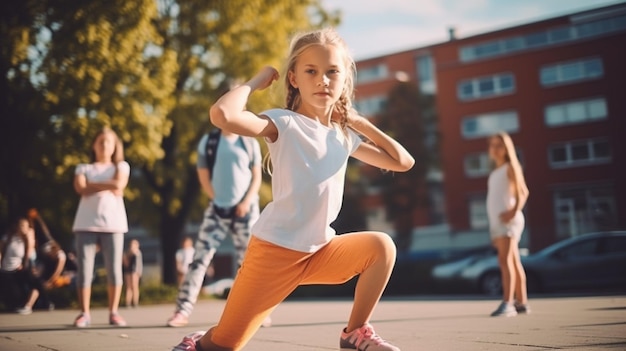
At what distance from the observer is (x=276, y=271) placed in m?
3.37

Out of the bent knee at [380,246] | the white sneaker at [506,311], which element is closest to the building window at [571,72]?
the white sneaker at [506,311]

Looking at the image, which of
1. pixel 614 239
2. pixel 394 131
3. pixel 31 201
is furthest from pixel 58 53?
pixel 394 131

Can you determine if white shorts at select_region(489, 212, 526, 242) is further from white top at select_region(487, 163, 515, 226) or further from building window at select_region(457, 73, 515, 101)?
building window at select_region(457, 73, 515, 101)

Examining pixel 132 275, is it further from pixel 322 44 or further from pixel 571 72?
pixel 571 72

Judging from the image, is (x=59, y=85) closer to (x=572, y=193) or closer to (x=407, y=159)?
(x=407, y=159)

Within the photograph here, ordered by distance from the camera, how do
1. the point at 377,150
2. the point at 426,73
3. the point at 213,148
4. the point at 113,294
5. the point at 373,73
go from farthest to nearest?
1. the point at 373,73
2. the point at 426,73
3. the point at 113,294
4. the point at 213,148
5. the point at 377,150

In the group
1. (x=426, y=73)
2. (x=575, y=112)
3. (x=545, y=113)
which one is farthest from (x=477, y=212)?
(x=426, y=73)

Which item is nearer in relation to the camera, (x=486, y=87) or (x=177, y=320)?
(x=177, y=320)

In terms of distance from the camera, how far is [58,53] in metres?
16.0

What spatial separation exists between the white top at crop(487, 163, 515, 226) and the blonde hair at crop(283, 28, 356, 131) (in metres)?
4.57

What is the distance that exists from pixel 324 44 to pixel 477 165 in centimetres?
5005

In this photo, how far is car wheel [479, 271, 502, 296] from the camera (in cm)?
1753

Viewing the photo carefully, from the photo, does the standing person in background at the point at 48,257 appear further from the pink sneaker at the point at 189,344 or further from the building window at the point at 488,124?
the building window at the point at 488,124

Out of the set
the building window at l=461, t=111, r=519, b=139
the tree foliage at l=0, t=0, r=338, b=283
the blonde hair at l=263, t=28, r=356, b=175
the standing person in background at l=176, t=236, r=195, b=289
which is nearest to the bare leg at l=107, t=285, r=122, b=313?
the blonde hair at l=263, t=28, r=356, b=175
